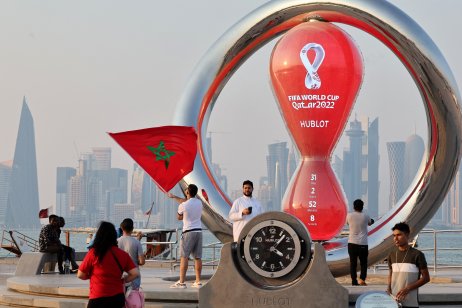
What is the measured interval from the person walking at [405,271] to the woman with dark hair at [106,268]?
234 cm

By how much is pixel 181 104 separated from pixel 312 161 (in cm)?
236

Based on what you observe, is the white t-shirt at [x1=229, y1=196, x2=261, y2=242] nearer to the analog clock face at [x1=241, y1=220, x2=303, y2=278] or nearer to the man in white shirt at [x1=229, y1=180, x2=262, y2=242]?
the man in white shirt at [x1=229, y1=180, x2=262, y2=242]

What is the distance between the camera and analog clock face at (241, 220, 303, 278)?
11.5 metres

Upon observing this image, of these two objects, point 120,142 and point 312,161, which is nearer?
point 120,142

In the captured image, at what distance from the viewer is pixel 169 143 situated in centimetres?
1434

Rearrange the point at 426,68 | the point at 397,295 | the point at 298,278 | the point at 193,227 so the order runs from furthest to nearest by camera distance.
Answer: the point at 426,68, the point at 193,227, the point at 298,278, the point at 397,295

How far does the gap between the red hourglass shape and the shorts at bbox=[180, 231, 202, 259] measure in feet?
11.4

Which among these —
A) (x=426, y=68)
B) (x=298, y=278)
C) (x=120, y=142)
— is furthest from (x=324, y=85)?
(x=298, y=278)

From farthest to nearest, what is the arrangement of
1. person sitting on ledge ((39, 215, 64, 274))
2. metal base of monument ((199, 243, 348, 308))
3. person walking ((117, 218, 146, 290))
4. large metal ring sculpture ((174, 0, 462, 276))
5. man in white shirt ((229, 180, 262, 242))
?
person sitting on ledge ((39, 215, 64, 274)) → large metal ring sculpture ((174, 0, 462, 276)) → man in white shirt ((229, 180, 262, 242)) → metal base of monument ((199, 243, 348, 308)) → person walking ((117, 218, 146, 290))

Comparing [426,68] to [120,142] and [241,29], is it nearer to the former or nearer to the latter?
[241,29]

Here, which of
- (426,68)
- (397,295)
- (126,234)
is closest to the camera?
(397,295)

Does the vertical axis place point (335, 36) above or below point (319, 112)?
above

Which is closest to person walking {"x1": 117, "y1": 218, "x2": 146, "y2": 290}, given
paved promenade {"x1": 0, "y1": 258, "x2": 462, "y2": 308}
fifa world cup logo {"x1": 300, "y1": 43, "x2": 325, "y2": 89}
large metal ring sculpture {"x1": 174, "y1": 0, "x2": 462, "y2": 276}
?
paved promenade {"x1": 0, "y1": 258, "x2": 462, "y2": 308}

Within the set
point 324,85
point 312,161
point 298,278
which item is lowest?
point 298,278
